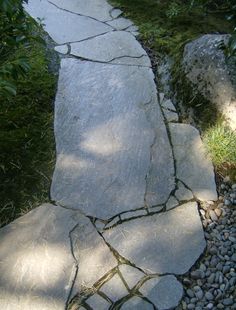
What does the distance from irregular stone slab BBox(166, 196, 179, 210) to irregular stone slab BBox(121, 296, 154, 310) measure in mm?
719

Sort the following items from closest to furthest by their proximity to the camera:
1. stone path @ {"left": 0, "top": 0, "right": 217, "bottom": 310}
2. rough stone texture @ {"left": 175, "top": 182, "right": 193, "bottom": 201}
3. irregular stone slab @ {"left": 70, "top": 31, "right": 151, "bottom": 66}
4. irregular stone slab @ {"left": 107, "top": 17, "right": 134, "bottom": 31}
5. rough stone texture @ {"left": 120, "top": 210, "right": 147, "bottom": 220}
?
1. stone path @ {"left": 0, "top": 0, "right": 217, "bottom": 310}
2. rough stone texture @ {"left": 120, "top": 210, "right": 147, "bottom": 220}
3. rough stone texture @ {"left": 175, "top": 182, "right": 193, "bottom": 201}
4. irregular stone slab @ {"left": 70, "top": 31, "right": 151, "bottom": 66}
5. irregular stone slab @ {"left": 107, "top": 17, "right": 134, "bottom": 31}

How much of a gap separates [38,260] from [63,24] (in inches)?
115

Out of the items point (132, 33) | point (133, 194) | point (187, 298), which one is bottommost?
point (187, 298)

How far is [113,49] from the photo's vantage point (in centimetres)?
435

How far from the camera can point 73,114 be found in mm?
3609

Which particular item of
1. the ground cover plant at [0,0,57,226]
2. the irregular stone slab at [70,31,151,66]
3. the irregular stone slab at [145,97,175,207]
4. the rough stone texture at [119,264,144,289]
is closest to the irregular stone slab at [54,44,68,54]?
the irregular stone slab at [70,31,151,66]

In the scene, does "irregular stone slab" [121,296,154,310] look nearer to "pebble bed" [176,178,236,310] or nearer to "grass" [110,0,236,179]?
"pebble bed" [176,178,236,310]

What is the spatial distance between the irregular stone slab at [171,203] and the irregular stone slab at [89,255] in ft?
1.74

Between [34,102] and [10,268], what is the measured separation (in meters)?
1.56

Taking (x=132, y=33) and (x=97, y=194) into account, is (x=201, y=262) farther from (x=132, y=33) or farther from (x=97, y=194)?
(x=132, y=33)

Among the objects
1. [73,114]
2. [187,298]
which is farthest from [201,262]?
[73,114]

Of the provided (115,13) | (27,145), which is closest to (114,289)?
(27,145)

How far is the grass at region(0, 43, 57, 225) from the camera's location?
2.98 metres

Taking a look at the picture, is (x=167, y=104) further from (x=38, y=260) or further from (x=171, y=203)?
(x=38, y=260)
